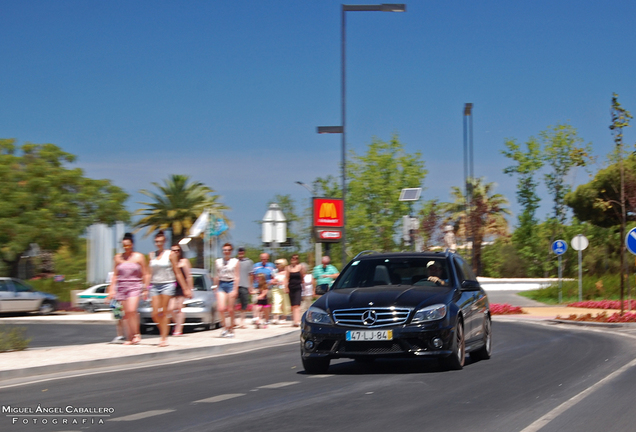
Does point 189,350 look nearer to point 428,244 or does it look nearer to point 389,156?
point 428,244

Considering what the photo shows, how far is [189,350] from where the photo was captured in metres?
15.2

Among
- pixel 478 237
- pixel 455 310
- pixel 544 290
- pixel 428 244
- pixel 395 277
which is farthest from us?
pixel 478 237

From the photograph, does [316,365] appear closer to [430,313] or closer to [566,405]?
[430,313]

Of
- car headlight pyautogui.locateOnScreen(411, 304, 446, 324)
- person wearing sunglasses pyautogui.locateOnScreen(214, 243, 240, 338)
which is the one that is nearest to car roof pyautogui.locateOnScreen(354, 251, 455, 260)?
car headlight pyautogui.locateOnScreen(411, 304, 446, 324)

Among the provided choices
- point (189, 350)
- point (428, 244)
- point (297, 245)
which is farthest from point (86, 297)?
point (189, 350)

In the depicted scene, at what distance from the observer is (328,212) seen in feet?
96.5

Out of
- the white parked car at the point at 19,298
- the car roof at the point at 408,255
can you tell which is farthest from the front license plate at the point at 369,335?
the white parked car at the point at 19,298

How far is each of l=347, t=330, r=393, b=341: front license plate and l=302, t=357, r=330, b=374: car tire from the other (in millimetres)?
705

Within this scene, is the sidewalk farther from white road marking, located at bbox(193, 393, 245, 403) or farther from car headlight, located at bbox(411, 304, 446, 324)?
car headlight, located at bbox(411, 304, 446, 324)

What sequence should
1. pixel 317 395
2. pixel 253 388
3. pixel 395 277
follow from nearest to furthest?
pixel 317 395, pixel 253 388, pixel 395 277

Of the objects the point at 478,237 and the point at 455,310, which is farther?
the point at 478,237

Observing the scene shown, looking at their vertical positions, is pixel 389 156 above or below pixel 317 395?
above

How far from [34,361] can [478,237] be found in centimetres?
4312

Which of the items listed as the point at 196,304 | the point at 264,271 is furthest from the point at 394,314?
the point at 264,271
